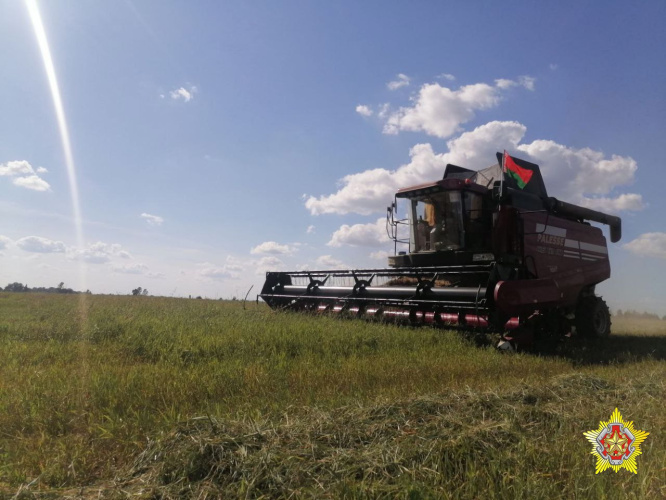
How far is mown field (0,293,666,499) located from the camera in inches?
81.0

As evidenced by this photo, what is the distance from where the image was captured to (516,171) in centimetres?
916

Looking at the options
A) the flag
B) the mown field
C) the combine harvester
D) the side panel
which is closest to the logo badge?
the mown field

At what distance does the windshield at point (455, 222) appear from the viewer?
8.56 m

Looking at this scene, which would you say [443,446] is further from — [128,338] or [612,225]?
[612,225]

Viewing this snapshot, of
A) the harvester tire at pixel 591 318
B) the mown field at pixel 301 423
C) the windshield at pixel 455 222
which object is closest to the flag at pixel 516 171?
the windshield at pixel 455 222

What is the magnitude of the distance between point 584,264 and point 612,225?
258cm

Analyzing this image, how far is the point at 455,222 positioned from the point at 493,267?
2.00 meters

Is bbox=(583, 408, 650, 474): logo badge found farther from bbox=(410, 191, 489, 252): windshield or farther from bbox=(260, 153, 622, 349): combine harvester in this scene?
bbox=(410, 191, 489, 252): windshield

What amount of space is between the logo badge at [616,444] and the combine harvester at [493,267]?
3.87 m

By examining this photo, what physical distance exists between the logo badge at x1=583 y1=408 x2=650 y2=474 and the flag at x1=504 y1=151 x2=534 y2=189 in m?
6.88

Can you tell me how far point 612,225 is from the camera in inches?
444

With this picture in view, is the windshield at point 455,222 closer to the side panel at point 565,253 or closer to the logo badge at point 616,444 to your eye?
the side panel at point 565,253

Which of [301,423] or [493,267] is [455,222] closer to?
[493,267]

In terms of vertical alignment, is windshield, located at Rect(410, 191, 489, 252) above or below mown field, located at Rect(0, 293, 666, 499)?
above
